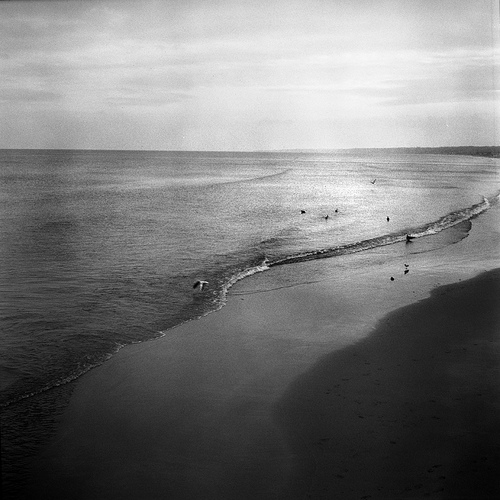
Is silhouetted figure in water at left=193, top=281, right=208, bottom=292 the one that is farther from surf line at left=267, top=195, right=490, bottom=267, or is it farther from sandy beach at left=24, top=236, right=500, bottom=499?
surf line at left=267, top=195, right=490, bottom=267

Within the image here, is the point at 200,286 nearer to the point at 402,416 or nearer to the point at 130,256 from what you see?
the point at 130,256

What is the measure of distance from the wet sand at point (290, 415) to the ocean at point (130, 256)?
0.72 m

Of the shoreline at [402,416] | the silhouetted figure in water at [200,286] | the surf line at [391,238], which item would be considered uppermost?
the surf line at [391,238]

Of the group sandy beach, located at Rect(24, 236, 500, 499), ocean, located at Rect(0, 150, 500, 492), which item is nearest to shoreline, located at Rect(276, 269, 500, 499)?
sandy beach, located at Rect(24, 236, 500, 499)

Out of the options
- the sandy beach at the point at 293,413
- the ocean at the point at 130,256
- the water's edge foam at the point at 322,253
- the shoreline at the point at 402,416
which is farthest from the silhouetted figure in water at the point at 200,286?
the shoreline at the point at 402,416

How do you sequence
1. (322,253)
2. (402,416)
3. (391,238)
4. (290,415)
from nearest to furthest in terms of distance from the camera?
(402,416)
(290,415)
(322,253)
(391,238)

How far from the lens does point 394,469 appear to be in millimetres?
6375

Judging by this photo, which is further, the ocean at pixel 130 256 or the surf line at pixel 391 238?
the surf line at pixel 391 238

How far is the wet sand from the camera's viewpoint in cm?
627

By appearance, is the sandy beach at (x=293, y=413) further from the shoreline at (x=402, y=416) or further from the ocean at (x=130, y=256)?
the ocean at (x=130, y=256)

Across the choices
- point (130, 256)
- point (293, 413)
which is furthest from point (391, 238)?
point (293, 413)

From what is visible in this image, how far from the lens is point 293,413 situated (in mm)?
7836

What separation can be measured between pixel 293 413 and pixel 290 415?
73 millimetres

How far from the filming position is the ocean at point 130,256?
9653 mm
